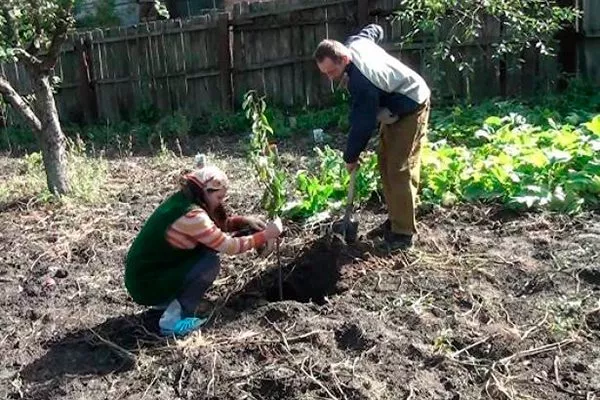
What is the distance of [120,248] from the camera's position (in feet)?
20.8

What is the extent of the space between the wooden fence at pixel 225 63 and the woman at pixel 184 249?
22.0 ft

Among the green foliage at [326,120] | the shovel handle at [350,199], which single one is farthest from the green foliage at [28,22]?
the green foliage at [326,120]

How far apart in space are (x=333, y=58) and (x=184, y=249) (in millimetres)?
1487

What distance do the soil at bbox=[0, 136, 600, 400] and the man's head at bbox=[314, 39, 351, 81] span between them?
1.12 metres

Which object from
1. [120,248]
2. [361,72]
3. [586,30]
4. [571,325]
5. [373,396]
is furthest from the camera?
[586,30]

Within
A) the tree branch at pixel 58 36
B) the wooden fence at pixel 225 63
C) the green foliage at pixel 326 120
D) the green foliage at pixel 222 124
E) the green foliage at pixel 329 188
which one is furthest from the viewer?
the wooden fence at pixel 225 63

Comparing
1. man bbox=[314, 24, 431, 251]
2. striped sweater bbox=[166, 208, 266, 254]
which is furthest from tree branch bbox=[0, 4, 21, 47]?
striped sweater bbox=[166, 208, 266, 254]

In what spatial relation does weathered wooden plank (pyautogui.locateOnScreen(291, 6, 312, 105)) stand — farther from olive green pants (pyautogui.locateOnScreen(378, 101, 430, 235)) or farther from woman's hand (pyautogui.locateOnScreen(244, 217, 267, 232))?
woman's hand (pyautogui.locateOnScreen(244, 217, 267, 232))

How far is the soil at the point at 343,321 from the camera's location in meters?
4.19

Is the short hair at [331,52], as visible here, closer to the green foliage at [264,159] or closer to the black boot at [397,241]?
the green foliage at [264,159]

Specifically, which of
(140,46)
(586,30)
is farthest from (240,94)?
(586,30)

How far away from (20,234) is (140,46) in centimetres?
547

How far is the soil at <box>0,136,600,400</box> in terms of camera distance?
419 centimetres

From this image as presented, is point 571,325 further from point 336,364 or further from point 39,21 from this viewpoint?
point 39,21
